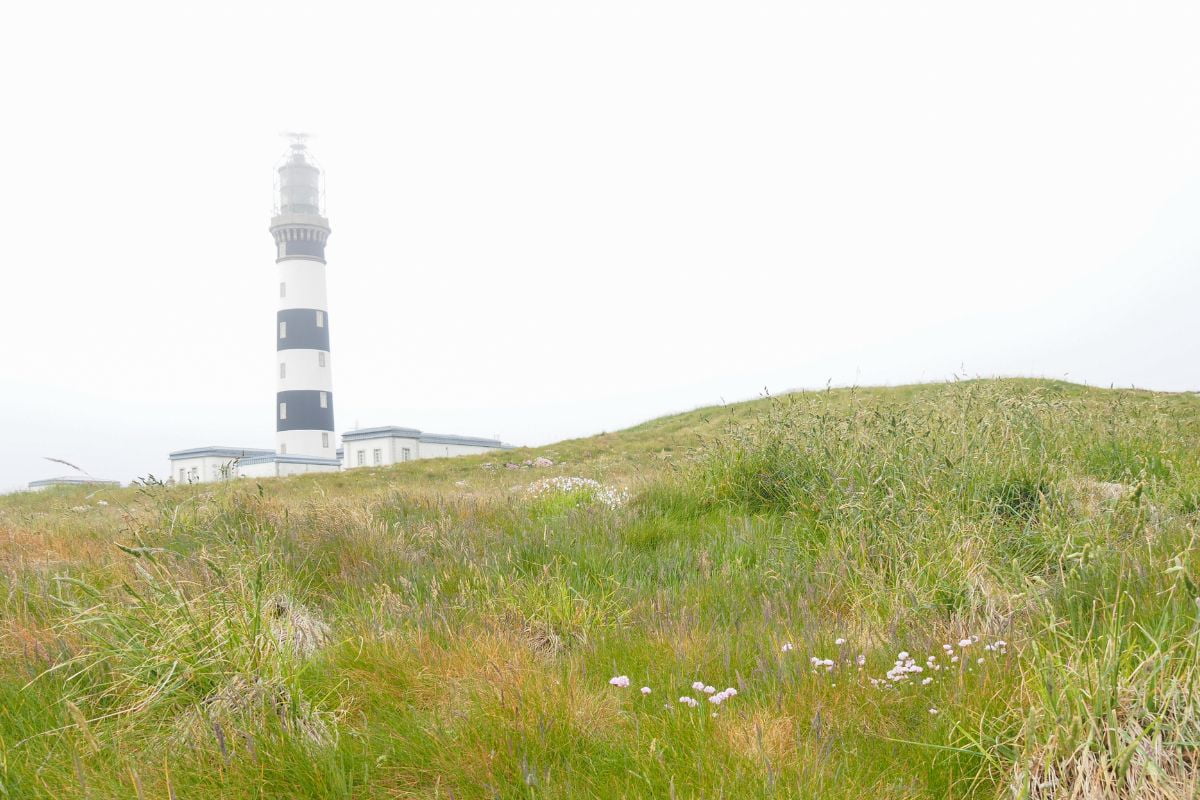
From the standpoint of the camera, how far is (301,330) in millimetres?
48875

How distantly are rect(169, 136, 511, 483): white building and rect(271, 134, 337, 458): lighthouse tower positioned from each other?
2.4 inches

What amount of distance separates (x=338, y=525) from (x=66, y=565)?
75.5 inches

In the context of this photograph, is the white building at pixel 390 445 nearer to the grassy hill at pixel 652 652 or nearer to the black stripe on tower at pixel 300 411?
the black stripe on tower at pixel 300 411

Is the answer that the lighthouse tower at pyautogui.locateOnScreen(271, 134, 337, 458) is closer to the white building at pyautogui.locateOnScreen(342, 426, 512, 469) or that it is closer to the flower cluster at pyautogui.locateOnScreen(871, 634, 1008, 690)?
the white building at pyautogui.locateOnScreen(342, 426, 512, 469)

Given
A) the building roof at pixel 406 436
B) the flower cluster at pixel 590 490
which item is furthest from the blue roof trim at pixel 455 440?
the flower cluster at pixel 590 490

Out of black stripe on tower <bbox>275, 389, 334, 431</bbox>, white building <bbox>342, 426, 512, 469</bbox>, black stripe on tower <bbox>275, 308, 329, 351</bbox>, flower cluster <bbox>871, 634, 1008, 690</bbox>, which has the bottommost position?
flower cluster <bbox>871, 634, 1008, 690</bbox>

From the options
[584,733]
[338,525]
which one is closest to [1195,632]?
[584,733]

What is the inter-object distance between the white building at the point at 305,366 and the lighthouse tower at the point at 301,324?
0.20ft

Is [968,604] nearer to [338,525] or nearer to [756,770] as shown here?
[756,770]

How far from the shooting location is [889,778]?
2.53 metres

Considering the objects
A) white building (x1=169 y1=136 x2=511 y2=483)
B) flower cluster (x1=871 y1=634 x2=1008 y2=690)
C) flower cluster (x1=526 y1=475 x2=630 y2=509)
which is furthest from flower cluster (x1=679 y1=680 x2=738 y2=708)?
white building (x1=169 y1=136 x2=511 y2=483)

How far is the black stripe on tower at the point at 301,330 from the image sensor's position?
159 feet

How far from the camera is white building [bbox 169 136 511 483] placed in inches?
1877

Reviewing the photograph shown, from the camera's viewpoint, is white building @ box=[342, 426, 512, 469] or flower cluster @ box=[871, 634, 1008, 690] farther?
white building @ box=[342, 426, 512, 469]
